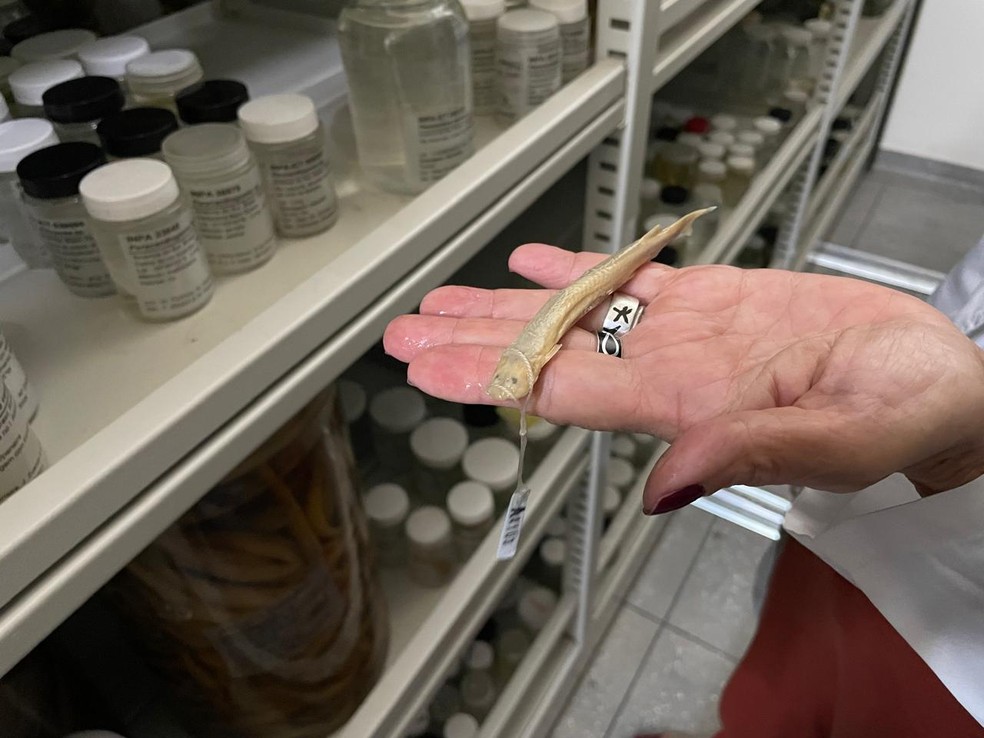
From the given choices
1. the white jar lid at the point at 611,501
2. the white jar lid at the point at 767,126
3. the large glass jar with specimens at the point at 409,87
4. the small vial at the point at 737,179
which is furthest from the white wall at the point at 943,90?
the large glass jar with specimens at the point at 409,87

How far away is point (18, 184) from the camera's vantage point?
0.52 m

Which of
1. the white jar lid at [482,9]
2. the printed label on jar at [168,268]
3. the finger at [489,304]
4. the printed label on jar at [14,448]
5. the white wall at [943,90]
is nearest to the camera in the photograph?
the printed label on jar at [14,448]

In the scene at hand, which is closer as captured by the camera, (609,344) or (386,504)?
(609,344)

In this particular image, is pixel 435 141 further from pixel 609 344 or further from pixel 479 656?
pixel 479 656

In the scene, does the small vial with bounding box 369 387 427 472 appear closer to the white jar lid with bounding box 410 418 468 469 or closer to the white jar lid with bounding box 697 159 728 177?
the white jar lid with bounding box 410 418 468 469

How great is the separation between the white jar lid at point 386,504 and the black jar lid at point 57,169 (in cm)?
46

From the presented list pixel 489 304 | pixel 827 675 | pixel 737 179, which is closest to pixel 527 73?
pixel 489 304

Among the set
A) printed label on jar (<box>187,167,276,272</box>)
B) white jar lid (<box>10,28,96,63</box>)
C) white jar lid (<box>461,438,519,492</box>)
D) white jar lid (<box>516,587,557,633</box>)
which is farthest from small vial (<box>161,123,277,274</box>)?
white jar lid (<box>516,587,557,633</box>)

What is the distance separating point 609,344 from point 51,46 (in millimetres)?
542

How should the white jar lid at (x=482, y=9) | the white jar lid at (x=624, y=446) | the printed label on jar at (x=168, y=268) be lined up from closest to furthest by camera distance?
the printed label on jar at (x=168, y=268) < the white jar lid at (x=482, y=9) < the white jar lid at (x=624, y=446)

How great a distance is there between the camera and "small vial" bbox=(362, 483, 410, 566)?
0.85 metres

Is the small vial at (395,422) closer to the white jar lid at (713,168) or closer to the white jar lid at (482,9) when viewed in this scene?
the white jar lid at (482,9)

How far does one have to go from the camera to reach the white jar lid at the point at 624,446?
4.85 feet

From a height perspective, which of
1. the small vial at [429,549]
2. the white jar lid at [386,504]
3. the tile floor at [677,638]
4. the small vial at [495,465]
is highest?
the small vial at [495,465]
